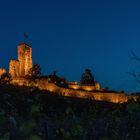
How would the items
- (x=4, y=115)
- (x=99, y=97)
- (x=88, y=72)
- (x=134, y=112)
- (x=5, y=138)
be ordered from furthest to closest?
(x=88, y=72), (x=99, y=97), (x=4, y=115), (x=134, y=112), (x=5, y=138)

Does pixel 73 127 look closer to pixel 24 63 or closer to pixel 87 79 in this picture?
pixel 87 79

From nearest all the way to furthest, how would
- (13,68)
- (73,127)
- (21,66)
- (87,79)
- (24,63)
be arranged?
1. (73,127)
2. (87,79)
3. (13,68)
4. (21,66)
5. (24,63)

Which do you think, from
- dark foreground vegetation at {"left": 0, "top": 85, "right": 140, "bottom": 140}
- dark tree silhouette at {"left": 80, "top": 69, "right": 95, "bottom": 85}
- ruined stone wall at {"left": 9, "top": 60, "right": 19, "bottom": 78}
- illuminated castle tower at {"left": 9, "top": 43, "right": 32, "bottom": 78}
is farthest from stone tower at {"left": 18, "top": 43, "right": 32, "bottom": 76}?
dark foreground vegetation at {"left": 0, "top": 85, "right": 140, "bottom": 140}

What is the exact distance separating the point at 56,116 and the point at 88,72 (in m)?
161

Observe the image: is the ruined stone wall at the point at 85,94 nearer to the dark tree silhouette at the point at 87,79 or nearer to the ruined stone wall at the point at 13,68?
the dark tree silhouette at the point at 87,79

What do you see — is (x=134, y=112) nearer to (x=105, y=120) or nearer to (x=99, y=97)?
(x=105, y=120)

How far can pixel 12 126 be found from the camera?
938cm

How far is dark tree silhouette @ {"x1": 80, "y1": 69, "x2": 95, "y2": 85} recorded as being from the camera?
553 ft

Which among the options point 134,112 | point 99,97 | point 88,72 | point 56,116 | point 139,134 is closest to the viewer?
point 139,134

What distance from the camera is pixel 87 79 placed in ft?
559

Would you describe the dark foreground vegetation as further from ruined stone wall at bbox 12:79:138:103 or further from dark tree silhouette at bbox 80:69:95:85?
dark tree silhouette at bbox 80:69:95:85

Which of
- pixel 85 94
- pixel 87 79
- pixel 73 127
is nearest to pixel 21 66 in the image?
pixel 87 79

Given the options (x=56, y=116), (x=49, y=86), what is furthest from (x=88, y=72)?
(x=56, y=116)

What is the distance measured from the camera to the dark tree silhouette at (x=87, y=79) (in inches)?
6639
